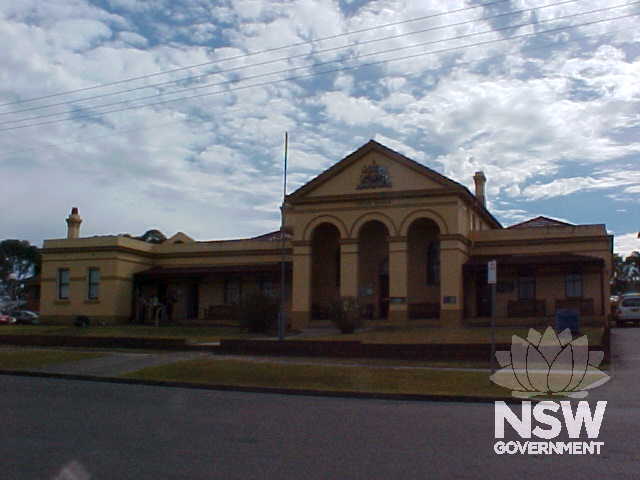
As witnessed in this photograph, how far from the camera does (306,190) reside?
36.6 metres

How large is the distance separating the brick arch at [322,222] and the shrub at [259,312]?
5.82 meters

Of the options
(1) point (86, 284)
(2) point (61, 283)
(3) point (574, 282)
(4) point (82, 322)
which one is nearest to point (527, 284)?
(3) point (574, 282)

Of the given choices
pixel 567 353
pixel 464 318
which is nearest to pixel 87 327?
pixel 464 318

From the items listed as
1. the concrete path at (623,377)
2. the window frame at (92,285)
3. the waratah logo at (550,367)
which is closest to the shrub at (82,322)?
the window frame at (92,285)

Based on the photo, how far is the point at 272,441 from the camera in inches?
373

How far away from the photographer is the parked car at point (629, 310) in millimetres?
34344

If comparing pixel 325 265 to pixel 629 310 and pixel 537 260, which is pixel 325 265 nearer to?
pixel 537 260

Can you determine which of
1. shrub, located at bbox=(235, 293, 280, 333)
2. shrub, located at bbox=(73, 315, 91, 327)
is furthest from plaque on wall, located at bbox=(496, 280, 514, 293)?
shrub, located at bbox=(73, 315, 91, 327)

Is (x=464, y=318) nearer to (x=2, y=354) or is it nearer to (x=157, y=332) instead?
(x=157, y=332)

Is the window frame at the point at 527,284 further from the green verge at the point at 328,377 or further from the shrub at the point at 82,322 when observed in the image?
the shrub at the point at 82,322

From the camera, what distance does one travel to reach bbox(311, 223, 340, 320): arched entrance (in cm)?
3872

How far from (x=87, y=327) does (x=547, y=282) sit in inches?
964

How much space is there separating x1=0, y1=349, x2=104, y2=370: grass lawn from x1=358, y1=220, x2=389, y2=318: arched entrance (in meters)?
16.5

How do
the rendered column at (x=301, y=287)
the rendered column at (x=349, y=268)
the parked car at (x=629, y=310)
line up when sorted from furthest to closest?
the rendered column at (x=301, y=287) → the rendered column at (x=349, y=268) → the parked car at (x=629, y=310)
